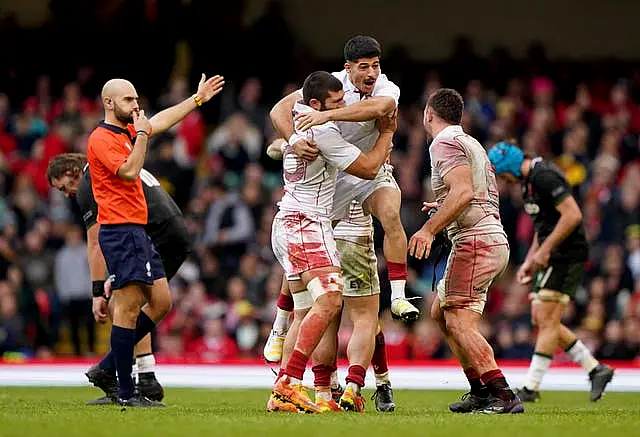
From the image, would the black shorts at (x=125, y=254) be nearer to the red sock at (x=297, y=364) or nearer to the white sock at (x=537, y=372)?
the red sock at (x=297, y=364)

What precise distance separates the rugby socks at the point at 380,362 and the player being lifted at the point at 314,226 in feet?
3.19

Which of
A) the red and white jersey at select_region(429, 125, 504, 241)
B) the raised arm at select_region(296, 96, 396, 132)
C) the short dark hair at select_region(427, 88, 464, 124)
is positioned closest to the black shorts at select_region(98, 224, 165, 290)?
the raised arm at select_region(296, 96, 396, 132)

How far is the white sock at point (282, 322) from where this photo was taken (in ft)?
33.0

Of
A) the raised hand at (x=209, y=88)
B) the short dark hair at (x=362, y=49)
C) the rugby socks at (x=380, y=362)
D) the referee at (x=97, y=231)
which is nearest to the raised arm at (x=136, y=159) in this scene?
the raised hand at (x=209, y=88)

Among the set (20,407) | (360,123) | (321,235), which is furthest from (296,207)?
(20,407)

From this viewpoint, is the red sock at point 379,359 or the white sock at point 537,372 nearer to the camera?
the red sock at point 379,359

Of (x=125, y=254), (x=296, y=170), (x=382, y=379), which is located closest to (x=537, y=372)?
(x=382, y=379)

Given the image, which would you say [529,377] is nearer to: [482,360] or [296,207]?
[482,360]

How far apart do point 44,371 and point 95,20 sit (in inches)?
338

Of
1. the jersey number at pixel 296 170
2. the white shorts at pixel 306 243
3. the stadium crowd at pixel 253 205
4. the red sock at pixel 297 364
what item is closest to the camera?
the red sock at pixel 297 364

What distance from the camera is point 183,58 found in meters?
21.4

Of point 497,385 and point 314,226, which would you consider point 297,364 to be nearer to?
point 314,226

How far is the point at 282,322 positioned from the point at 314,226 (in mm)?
1435

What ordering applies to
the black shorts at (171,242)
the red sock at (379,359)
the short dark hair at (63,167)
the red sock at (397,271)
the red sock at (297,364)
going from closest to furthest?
1. the red sock at (297,364)
2. the red sock at (397,271)
3. the red sock at (379,359)
4. the short dark hair at (63,167)
5. the black shorts at (171,242)
